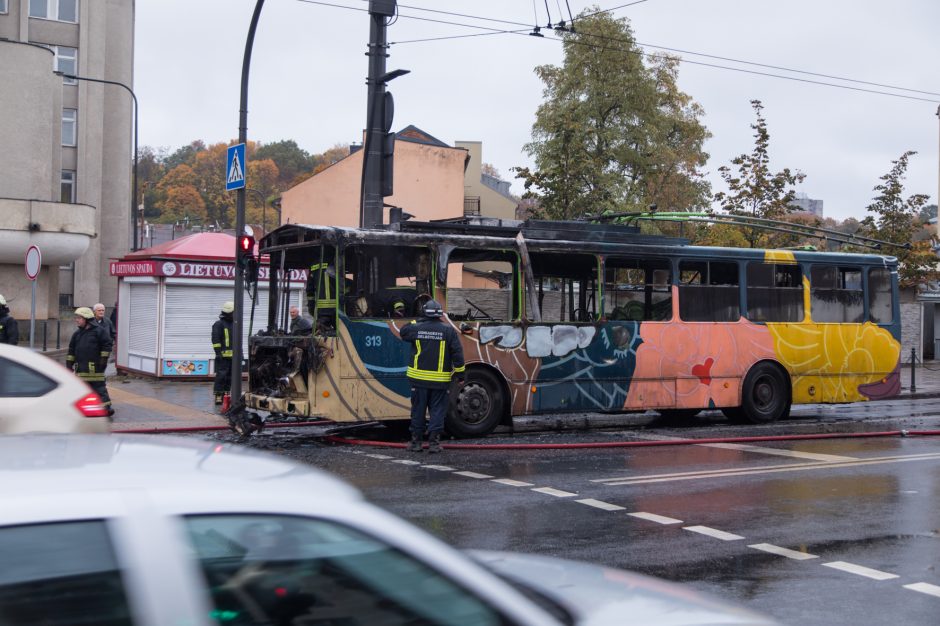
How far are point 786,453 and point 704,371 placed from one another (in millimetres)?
3218

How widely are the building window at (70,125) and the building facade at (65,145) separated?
5 centimetres

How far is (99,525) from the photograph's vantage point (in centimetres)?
243

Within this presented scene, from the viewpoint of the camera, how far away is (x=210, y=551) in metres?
2.56

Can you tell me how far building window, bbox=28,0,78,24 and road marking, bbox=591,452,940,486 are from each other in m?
43.6

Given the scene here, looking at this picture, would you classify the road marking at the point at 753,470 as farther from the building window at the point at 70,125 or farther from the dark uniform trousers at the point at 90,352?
the building window at the point at 70,125

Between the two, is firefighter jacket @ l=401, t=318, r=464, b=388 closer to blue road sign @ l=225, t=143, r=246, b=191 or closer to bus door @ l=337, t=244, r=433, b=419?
bus door @ l=337, t=244, r=433, b=419

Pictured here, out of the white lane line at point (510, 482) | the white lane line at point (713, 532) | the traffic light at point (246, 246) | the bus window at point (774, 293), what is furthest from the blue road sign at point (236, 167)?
the white lane line at point (713, 532)

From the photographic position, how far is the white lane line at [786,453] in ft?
40.7

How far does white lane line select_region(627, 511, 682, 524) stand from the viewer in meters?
8.62

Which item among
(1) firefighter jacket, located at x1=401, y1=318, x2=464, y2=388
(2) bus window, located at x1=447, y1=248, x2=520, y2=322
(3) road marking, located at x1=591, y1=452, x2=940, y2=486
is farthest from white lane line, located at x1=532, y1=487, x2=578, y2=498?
(2) bus window, located at x1=447, y1=248, x2=520, y2=322

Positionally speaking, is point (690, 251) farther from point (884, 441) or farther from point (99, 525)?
point (99, 525)

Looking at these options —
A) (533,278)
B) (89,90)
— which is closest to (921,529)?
(533,278)

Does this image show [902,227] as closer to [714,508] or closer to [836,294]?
[836,294]

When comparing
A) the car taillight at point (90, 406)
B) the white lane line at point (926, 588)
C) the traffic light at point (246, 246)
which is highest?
the traffic light at point (246, 246)
